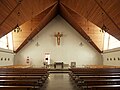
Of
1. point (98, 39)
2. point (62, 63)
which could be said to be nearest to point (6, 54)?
point (62, 63)

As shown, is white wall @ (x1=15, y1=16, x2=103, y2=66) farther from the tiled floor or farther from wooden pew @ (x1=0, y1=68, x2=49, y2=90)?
wooden pew @ (x1=0, y1=68, x2=49, y2=90)

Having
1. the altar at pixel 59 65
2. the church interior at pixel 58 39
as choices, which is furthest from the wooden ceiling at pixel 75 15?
the altar at pixel 59 65

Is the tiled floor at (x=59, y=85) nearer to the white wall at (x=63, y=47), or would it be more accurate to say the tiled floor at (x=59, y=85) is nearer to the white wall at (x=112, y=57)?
the white wall at (x=112, y=57)

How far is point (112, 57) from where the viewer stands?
16.7 meters

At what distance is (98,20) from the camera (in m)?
13.3

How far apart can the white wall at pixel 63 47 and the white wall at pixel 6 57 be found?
1050 millimetres

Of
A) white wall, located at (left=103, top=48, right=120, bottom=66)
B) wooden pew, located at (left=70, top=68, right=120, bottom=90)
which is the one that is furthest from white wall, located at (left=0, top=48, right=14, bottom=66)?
wooden pew, located at (left=70, top=68, right=120, bottom=90)

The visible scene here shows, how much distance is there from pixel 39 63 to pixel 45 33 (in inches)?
114

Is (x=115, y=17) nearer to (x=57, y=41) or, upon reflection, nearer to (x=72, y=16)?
(x=72, y=16)

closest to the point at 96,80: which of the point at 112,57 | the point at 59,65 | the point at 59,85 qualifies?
the point at 59,85

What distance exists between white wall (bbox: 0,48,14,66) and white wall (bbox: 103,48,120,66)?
836 centimetres

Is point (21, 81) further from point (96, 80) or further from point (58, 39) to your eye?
point (58, 39)

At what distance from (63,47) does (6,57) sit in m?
5.50

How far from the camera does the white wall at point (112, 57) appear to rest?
50.3ft
